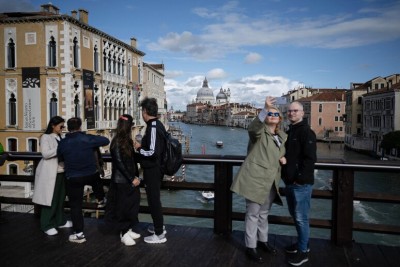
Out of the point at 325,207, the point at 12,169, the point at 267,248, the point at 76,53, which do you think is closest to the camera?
the point at 267,248

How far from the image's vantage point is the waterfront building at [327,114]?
57.4m

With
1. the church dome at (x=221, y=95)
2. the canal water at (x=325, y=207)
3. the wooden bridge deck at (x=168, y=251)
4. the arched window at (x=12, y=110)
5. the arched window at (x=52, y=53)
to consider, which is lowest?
the canal water at (x=325, y=207)

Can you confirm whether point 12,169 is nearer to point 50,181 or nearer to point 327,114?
point 50,181

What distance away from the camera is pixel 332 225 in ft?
12.1

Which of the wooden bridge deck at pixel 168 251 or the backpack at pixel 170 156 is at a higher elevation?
the backpack at pixel 170 156

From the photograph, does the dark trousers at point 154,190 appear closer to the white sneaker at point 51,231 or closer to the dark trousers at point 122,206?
the dark trousers at point 122,206

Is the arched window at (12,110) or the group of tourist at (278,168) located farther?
the arched window at (12,110)

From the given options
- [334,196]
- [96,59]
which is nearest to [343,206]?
[334,196]

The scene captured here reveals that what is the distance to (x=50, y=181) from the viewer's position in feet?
13.2

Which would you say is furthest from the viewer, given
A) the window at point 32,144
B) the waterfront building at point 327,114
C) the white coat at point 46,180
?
the waterfront building at point 327,114

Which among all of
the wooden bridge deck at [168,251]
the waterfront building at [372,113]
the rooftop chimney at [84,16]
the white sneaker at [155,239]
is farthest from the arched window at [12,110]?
the waterfront building at [372,113]

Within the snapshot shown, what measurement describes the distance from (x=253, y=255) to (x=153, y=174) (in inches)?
50.5

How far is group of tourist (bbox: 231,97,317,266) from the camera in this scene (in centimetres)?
317

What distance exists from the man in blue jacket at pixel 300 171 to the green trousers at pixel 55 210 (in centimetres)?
259
